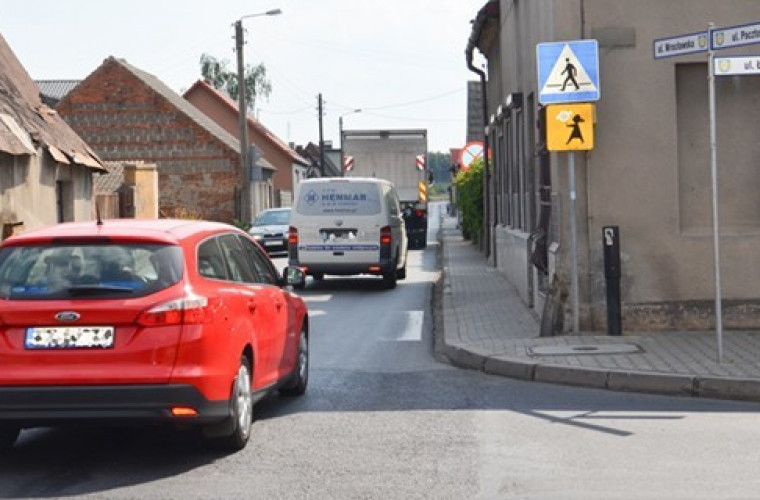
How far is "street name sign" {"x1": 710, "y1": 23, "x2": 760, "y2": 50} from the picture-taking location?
9.76 meters

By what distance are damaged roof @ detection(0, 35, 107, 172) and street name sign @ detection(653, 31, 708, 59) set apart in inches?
477

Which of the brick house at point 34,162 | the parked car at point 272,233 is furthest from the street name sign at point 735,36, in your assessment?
the parked car at point 272,233

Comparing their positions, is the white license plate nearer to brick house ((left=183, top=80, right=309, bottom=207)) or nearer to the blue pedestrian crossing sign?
the blue pedestrian crossing sign

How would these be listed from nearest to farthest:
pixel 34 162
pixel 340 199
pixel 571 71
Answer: pixel 571 71 < pixel 340 199 < pixel 34 162

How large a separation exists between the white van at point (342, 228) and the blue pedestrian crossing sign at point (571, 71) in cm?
924

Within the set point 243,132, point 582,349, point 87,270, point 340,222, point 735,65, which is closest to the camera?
point 87,270

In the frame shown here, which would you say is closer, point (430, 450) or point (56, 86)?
point (430, 450)

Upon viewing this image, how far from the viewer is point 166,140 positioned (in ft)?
170

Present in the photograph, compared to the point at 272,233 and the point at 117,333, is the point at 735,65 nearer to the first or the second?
the point at 117,333

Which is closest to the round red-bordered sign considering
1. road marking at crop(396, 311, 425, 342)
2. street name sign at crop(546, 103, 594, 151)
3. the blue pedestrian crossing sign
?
road marking at crop(396, 311, 425, 342)

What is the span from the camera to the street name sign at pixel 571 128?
1214 cm

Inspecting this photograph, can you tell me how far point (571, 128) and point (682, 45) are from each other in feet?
6.69

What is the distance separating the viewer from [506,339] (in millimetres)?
12672

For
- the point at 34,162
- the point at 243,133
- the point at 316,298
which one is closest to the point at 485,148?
the point at 316,298
